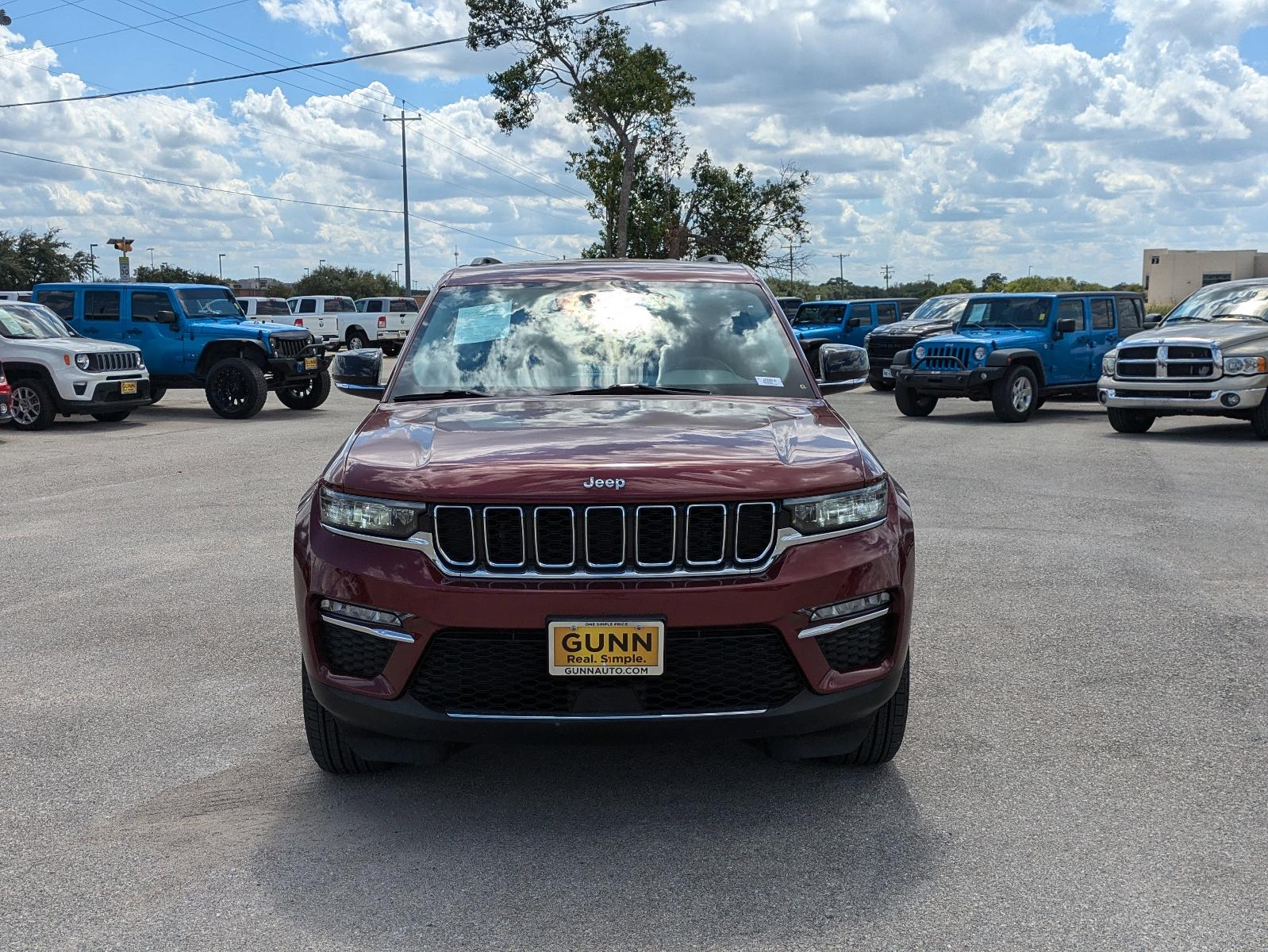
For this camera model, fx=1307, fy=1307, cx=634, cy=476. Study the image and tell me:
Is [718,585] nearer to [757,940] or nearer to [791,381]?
[757,940]

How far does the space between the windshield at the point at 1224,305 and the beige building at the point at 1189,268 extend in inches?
4324

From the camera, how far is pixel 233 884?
349 cm

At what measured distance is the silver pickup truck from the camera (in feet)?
50.3

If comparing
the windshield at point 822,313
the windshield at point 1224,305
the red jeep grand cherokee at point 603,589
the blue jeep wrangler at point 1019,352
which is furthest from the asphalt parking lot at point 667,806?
the windshield at point 822,313

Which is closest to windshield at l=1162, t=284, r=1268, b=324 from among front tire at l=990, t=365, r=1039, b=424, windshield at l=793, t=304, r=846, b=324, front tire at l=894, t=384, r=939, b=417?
front tire at l=990, t=365, r=1039, b=424

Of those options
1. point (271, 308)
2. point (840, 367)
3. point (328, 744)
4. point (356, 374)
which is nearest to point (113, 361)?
point (356, 374)

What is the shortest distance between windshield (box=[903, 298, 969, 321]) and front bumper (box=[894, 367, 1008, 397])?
22.4 ft

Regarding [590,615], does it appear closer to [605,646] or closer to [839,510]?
[605,646]

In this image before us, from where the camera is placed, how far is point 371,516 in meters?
3.70

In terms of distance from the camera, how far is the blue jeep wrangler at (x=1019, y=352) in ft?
59.7

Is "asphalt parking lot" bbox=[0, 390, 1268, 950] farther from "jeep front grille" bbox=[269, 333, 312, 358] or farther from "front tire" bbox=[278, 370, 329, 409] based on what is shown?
"front tire" bbox=[278, 370, 329, 409]

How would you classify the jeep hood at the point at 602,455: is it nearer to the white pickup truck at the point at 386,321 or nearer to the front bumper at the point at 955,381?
the front bumper at the point at 955,381

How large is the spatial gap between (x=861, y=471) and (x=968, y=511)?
639cm

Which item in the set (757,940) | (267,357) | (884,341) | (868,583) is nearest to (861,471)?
(868,583)
